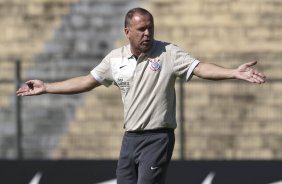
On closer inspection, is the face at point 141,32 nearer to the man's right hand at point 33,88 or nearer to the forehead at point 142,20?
the forehead at point 142,20

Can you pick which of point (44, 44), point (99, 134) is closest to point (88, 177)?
point (99, 134)

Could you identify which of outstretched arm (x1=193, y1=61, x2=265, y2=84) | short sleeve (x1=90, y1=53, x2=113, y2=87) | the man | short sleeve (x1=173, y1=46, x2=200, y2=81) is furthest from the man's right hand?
outstretched arm (x1=193, y1=61, x2=265, y2=84)

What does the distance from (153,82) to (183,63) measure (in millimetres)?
242

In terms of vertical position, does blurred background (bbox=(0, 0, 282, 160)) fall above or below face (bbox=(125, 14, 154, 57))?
below

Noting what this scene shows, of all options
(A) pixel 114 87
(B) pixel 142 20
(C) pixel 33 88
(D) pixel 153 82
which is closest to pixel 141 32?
(B) pixel 142 20

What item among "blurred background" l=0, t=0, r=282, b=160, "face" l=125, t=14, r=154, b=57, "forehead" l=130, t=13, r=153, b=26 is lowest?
"blurred background" l=0, t=0, r=282, b=160

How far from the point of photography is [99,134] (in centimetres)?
Answer: 1346

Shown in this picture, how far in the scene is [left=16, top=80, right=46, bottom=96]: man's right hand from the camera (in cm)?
702

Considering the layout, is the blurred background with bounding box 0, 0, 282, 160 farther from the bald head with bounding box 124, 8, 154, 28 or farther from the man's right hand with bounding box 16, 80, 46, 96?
the bald head with bounding box 124, 8, 154, 28

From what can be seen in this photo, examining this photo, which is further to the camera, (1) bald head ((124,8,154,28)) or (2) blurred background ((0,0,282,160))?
(2) blurred background ((0,0,282,160))

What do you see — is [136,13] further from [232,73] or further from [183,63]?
[232,73]

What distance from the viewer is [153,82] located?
21.4ft

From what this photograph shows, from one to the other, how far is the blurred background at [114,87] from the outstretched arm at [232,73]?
5.62 metres

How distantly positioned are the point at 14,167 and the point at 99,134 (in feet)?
13.1
